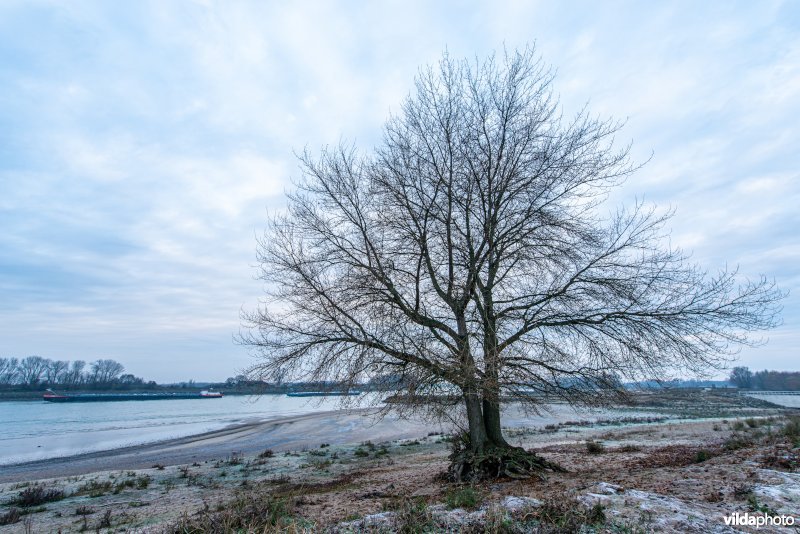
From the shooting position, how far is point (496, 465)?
8.77m

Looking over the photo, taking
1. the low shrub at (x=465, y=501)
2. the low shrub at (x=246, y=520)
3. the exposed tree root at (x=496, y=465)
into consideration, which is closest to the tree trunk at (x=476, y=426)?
the exposed tree root at (x=496, y=465)

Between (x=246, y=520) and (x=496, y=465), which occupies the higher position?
(x=246, y=520)

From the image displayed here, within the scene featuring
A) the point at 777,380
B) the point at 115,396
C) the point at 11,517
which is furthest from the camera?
the point at 777,380

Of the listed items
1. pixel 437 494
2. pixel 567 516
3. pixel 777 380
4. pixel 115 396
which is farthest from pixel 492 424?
pixel 777 380

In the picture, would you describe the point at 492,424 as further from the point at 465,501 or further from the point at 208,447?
the point at 208,447

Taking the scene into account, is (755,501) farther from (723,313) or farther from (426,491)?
(426,491)

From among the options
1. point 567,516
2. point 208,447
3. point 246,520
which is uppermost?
point 567,516

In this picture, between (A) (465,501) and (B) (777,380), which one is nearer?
(A) (465,501)

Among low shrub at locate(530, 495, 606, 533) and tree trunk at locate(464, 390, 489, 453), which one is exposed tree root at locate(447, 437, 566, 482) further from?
low shrub at locate(530, 495, 606, 533)

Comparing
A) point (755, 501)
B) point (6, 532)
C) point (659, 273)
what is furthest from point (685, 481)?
point (6, 532)

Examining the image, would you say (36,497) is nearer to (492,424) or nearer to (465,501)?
(465,501)

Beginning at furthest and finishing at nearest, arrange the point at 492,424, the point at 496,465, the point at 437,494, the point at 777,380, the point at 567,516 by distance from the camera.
→ 1. the point at 777,380
2. the point at 492,424
3. the point at 496,465
4. the point at 437,494
5. the point at 567,516

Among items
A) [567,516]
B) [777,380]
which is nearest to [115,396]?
[567,516]

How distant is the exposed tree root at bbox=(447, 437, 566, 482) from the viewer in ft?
27.9
